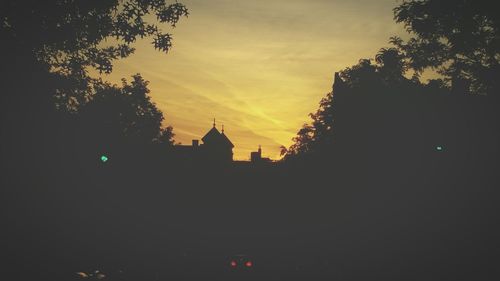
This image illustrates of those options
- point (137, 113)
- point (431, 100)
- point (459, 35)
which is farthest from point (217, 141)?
point (459, 35)

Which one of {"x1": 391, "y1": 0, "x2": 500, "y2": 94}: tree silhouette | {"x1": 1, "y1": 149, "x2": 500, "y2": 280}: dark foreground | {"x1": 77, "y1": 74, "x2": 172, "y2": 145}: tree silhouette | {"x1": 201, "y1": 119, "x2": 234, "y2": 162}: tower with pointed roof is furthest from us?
{"x1": 201, "y1": 119, "x2": 234, "y2": 162}: tower with pointed roof

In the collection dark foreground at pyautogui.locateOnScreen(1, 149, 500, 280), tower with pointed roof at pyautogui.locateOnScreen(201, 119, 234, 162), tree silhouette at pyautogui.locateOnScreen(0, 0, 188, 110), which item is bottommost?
dark foreground at pyautogui.locateOnScreen(1, 149, 500, 280)

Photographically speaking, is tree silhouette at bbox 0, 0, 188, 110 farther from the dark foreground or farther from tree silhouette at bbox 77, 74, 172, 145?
tree silhouette at bbox 77, 74, 172, 145

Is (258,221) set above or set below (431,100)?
below

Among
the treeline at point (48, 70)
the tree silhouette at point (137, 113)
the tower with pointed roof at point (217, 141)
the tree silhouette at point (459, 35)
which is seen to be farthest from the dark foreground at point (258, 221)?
the tower with pointed roof at point (217, 141)

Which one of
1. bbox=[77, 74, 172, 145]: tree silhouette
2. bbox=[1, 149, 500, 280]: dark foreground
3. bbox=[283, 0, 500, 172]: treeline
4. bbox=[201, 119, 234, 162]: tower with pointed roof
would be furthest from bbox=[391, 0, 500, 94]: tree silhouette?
bbox=[201, 119, 234, 162]: tower with pointed roof

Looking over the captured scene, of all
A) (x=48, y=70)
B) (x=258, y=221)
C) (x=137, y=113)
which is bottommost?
(x=258, y=221)

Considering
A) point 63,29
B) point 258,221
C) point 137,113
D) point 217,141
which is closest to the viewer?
point 63,29

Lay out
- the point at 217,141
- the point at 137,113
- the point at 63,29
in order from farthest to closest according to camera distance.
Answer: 1. the point at 217,141
2. the point at 137,113
3. the point at 63,29

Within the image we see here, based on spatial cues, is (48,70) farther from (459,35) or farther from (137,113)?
(137,113)

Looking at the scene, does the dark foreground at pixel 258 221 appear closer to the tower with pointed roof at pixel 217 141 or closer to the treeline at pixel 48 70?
the treeline at pixel 48 70

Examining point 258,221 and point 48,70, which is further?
point 258,221

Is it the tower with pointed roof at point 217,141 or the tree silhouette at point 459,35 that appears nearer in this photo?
the tree silhouette at point 459,35

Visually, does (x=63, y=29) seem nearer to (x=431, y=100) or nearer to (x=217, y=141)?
(x=431, y=100)
